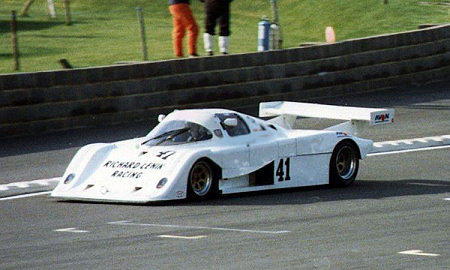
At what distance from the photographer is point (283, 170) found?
542 inches

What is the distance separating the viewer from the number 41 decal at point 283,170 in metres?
13.8

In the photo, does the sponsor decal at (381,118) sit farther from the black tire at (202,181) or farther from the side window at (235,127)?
the black tire at (202,181)

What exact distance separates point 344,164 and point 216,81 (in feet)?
19.7

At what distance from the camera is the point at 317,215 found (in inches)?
476

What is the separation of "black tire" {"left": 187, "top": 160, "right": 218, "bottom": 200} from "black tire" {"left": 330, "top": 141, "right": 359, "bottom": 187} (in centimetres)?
175

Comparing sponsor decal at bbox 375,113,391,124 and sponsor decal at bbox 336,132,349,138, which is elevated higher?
sponsor decal at bbox 375,113,391,124

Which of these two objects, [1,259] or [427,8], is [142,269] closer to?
[1,259]

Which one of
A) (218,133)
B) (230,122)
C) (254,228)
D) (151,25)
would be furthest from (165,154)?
(151,25)

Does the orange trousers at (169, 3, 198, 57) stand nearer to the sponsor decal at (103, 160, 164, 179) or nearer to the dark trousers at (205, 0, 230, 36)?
the dark trousers at (205, 0, 230, 36)

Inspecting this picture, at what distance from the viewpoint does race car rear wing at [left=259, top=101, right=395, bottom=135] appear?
571 inches

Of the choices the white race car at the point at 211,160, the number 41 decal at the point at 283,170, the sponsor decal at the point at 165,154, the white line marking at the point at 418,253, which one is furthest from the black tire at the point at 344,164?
the white line marking at the point at 418,253

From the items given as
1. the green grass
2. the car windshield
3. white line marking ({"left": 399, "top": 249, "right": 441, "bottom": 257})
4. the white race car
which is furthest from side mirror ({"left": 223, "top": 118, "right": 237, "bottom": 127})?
the green grass

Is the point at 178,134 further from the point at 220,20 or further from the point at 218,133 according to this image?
the point at 220,20

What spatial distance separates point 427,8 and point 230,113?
49.2 ft
